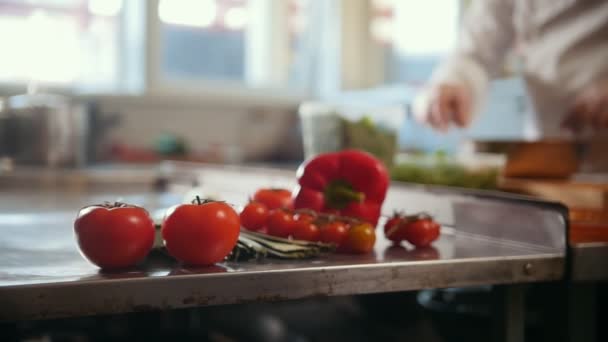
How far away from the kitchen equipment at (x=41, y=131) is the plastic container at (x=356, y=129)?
1380 mm

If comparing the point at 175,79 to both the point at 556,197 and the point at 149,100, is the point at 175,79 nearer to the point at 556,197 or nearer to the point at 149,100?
the point at 149,100

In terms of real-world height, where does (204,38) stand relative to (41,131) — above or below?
above

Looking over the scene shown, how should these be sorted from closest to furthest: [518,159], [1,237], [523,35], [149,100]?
[1,237] < [518,159] < [523,35] < [149,100]

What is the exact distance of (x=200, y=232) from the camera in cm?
76

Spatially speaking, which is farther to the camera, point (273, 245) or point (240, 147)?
point (240, 147)

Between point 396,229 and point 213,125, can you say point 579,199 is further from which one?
point 213,125

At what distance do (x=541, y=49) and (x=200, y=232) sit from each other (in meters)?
1.41

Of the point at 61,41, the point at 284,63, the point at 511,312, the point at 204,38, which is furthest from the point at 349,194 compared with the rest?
the point at 284,63

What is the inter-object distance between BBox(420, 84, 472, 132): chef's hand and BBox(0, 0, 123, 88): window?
2119 millimetres

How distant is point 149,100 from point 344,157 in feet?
8.10

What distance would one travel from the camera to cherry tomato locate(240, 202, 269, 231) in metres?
0.96

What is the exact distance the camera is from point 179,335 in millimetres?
1441

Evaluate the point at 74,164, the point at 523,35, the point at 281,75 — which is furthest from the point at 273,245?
the point at 281,75

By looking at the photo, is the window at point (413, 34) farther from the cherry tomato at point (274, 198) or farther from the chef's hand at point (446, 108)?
the cherry tomato at point (274, 198)
